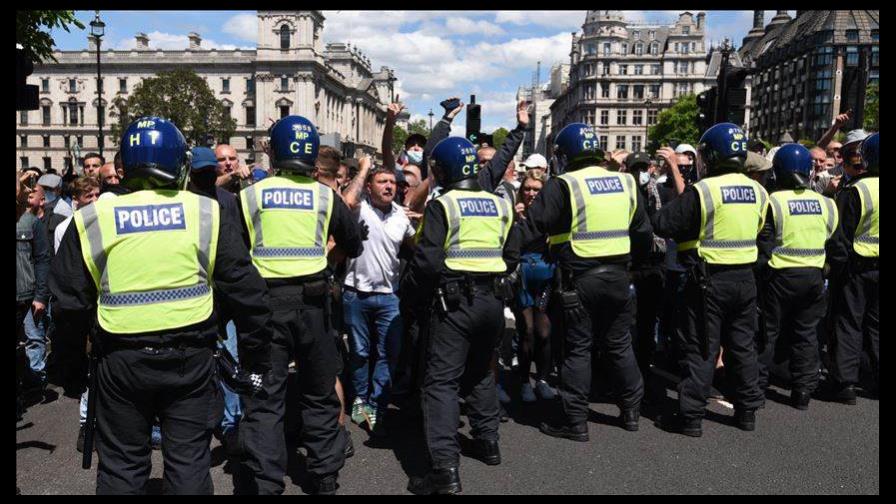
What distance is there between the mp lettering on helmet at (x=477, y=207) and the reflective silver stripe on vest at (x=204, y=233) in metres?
1.74

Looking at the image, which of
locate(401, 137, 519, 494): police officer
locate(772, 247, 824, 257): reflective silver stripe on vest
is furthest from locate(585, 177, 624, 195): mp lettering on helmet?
locate(772, 247, 824, 257): reflective silver stripe on vest

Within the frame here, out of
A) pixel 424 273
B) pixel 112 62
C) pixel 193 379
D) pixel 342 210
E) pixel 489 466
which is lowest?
pixel 489 466

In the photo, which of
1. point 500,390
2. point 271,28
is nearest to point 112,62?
point 271,28

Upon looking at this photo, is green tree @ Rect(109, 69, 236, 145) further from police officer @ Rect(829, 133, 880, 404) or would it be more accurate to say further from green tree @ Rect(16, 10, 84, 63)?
police officer @ Rect(829, 133, 880, 404)

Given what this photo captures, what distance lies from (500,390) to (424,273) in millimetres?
2208

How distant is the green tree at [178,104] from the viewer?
5941 centimetres

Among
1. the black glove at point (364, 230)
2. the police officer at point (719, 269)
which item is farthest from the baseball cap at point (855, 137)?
the black glove at point (364, 230)

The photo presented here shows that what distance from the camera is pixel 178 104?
60.6 meters

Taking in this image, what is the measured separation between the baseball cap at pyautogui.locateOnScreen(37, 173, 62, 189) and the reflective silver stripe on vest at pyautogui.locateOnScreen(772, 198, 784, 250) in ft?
25.0

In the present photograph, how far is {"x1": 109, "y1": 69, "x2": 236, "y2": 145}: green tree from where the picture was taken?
5941 centimetres

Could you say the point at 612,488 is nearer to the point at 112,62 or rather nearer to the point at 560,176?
the point at 560,176

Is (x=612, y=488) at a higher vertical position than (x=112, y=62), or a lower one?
lower

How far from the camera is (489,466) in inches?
189
